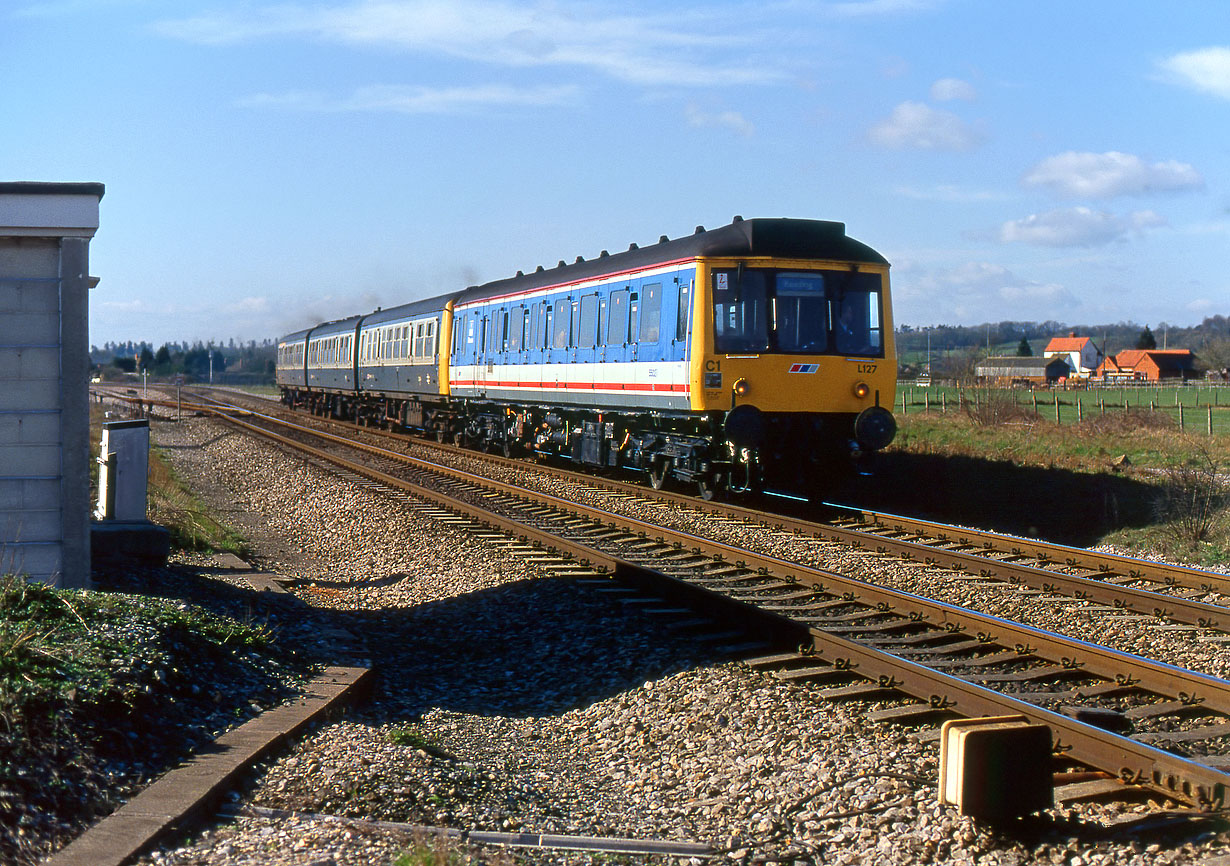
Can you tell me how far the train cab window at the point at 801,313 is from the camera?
14.6 meters

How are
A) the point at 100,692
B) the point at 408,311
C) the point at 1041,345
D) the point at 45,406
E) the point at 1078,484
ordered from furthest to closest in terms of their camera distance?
the point at 1041,345
the point at 408,311
the point at 1078,484
the point at 45,406
the point at 100,692

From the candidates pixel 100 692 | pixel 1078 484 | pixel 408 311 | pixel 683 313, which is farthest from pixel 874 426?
pixel 408 311

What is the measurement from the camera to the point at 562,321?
64.5 ft

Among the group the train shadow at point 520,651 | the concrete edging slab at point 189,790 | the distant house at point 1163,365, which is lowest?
the train shadow at point 520,651

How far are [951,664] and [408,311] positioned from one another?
25866mm

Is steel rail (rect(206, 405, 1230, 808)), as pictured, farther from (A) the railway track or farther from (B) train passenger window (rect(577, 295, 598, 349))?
(B) train passenger window (rect(577, 295, 598, 349))

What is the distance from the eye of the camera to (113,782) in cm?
484

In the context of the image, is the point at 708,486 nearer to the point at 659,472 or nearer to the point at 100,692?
the point at 659,472

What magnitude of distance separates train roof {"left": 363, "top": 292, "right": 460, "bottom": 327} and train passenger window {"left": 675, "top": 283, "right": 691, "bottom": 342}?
1315cm

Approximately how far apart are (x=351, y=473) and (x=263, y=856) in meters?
17.4

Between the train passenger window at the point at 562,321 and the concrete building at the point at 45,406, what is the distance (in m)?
11.6

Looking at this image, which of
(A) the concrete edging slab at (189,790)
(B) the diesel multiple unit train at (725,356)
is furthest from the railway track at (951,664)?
(B) the diesel multiple unit train at (725,356)

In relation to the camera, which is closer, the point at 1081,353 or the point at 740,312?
the point at 740,312

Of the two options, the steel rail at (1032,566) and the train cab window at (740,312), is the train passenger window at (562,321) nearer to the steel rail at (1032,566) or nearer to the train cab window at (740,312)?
the train cab window at (740,312)
